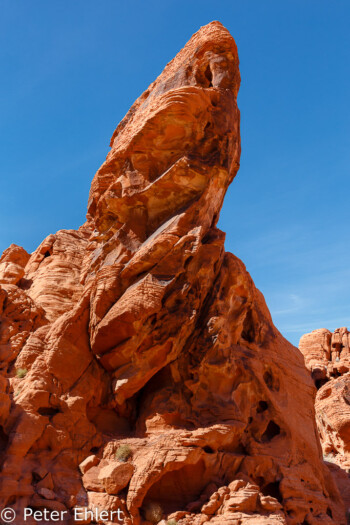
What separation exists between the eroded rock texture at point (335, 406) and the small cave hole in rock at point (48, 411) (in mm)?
12476

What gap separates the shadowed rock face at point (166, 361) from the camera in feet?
44.8

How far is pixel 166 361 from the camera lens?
53.6 feet

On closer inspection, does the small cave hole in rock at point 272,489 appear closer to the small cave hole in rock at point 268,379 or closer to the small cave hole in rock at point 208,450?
the small cave hole in rock at point 208,450

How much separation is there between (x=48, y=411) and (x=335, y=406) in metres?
18.8

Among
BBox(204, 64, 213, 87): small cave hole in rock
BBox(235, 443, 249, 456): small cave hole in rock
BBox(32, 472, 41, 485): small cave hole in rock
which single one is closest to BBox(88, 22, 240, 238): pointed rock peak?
BBox(204, 64, 213, 87): small cave hole in rock

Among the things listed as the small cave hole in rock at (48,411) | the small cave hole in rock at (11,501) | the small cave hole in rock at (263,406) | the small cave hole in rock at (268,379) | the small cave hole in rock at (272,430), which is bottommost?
the small cave hole in rock at (11,501)

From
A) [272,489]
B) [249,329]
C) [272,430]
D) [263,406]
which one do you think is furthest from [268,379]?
[272,489]

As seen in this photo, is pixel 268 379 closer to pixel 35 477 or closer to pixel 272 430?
pixel 272 430

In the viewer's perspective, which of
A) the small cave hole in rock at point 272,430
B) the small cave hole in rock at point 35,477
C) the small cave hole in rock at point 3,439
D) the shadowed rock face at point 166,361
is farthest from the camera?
the small cave hole in rock at point 272,430

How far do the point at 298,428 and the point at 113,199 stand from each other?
10721 millimetres

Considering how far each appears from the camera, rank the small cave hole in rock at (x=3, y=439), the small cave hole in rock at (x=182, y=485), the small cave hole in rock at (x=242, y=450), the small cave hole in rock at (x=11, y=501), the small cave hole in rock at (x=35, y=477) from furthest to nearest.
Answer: the small cave hole in rock at (x=242, y=450) → the small cave hole in rock at (x=182, y=485) → the small cave hole in rock at (x=3, y=439) → the small cave hole in rock at (x=35, y=477) → the small cave hole in rock at (x=11, y=501)

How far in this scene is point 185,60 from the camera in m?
20.5

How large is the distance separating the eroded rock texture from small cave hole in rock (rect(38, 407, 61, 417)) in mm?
12476

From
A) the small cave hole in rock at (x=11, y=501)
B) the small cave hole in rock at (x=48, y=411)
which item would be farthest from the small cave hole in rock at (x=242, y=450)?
the small cave hole in rock at (x=11, y=501)
